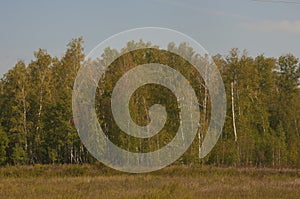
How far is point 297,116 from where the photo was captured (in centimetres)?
3631

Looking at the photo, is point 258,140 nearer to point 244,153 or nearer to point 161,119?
point 244,153

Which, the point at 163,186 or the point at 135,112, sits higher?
the point at 135,112

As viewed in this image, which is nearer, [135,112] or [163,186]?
[163,186]

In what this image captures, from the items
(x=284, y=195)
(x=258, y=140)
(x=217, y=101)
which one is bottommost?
(x=284, y=195)

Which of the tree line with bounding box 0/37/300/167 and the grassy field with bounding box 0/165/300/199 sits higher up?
the tree line with bounding box 0/37/300/167

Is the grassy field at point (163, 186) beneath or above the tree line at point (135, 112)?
beneath

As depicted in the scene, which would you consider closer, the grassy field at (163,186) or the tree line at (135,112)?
the grassy field at (163,186)

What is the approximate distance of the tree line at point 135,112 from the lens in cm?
2898

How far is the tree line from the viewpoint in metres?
29.0

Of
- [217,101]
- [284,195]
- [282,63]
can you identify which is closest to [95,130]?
[217,101]

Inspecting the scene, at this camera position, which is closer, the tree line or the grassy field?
the grassy field

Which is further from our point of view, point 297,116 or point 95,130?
point 297,116

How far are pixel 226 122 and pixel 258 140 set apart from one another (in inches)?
93.5

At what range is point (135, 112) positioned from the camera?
26297mm
